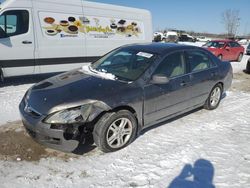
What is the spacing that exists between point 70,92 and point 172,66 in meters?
1.93

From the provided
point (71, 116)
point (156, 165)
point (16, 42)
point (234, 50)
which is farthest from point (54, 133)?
point (234, 50)

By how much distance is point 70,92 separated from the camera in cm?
348

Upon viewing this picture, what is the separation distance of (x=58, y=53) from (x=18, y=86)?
1.52m

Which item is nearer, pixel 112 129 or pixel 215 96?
pixel 112 129

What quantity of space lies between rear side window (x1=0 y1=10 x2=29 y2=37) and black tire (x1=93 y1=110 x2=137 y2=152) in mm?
4754

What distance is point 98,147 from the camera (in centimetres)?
357

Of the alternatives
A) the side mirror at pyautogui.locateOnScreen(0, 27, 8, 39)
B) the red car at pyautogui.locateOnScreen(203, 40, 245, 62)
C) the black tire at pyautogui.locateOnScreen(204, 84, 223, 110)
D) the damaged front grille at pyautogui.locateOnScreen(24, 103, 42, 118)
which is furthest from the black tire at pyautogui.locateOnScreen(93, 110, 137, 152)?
the red car at pyautogui.locateOnScreen(203, 40, 245, 62)

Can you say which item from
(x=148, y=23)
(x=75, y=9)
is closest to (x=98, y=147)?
(x=75, y=9)

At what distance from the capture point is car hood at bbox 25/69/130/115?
328cm

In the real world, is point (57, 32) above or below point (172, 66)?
above

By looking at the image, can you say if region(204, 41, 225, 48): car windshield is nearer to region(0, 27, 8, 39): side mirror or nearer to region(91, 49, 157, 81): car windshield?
region(91, 49, 157, 81): car windshield

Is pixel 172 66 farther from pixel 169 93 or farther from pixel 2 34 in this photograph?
pixel 2 34

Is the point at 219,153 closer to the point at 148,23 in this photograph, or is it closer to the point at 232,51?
the point at 148,23

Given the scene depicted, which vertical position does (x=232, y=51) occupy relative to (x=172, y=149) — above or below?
above
